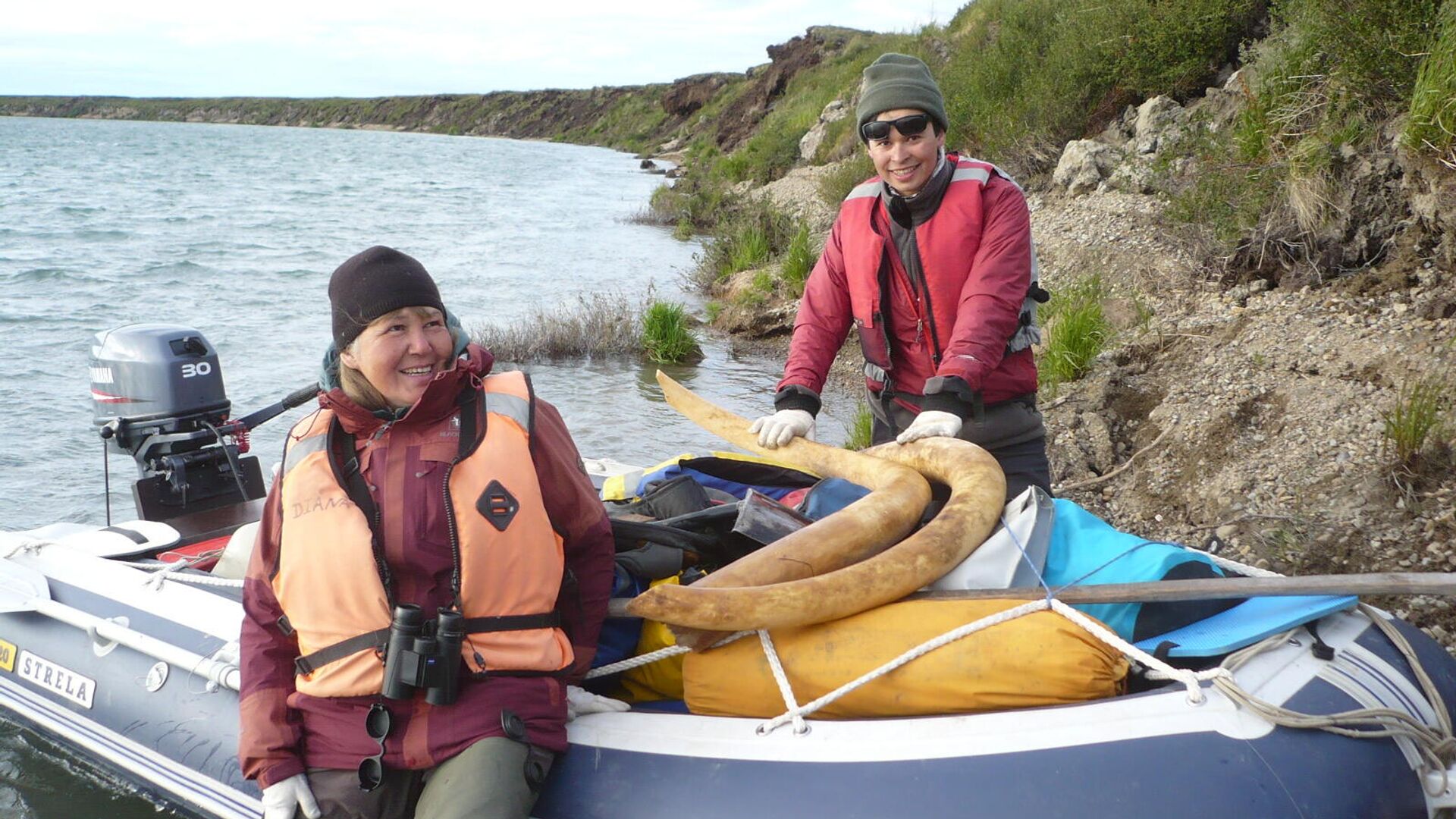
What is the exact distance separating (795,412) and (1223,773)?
163 cm

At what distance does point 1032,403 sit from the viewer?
3.46 m

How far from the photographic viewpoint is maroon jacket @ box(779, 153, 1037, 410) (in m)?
3.18

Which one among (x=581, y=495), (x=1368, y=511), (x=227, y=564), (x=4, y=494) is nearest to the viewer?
(x=581, y=495)

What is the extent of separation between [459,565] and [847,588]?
901 mm

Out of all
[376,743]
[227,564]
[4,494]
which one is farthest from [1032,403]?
[4,494]

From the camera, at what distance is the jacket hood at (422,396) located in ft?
8.03

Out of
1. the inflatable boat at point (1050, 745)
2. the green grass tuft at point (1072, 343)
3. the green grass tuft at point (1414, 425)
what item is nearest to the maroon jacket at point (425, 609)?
the inflatable boat at point (1050, 745)

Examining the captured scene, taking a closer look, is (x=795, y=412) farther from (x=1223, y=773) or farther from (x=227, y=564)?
(x=227, y=564)

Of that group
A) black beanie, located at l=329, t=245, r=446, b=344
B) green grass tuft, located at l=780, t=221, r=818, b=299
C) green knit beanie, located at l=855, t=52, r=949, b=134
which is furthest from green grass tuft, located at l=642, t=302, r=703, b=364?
black beanie, located at l=329, t=245, r=446, b=344

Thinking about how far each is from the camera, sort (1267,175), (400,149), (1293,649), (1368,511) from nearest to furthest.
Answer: (1293,649), (1368,511), (1267,175), (400,149)

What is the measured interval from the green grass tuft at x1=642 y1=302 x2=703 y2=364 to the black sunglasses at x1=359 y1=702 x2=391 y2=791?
7736mm

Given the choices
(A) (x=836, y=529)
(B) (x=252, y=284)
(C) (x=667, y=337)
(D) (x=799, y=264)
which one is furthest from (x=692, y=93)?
(A) (x=836, y=529)

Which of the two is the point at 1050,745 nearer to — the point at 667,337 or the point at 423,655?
the point at 423,655

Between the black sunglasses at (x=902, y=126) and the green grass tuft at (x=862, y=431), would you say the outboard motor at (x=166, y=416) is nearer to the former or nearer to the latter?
the black sunglasses at (x=902, y=126)
